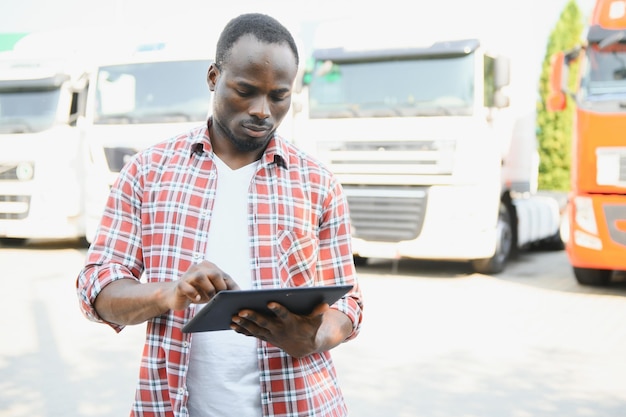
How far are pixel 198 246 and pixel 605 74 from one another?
7409 millimetres

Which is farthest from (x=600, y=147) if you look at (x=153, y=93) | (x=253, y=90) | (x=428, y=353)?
(x=253, y=90)

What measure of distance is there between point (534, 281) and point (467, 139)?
1.91 m

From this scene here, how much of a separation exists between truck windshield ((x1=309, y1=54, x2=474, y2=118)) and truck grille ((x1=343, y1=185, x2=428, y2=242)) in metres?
0.87

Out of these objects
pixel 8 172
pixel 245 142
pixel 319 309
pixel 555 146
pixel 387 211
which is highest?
pixel 245 142

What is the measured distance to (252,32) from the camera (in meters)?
1.73

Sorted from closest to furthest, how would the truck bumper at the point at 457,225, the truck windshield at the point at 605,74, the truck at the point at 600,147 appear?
the truck at the point at 600,147, the truck windshield at the point at 605,74, the truck bumper at the point at 457,225

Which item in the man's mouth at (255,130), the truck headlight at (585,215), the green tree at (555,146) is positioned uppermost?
the man's mouth at (255,130)

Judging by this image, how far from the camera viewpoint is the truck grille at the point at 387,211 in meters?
9.12

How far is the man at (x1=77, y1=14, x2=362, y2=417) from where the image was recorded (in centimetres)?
164

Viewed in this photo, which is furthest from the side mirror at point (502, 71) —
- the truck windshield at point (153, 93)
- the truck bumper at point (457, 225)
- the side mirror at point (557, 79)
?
the truck windshield at point (153, 93)

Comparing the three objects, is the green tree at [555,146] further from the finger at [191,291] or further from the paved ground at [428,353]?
the finger at [191,291]

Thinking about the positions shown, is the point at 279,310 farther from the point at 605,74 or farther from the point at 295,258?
the point at 605,74

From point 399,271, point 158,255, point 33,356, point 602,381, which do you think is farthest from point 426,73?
point 158,255

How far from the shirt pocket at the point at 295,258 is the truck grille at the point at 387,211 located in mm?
7460
